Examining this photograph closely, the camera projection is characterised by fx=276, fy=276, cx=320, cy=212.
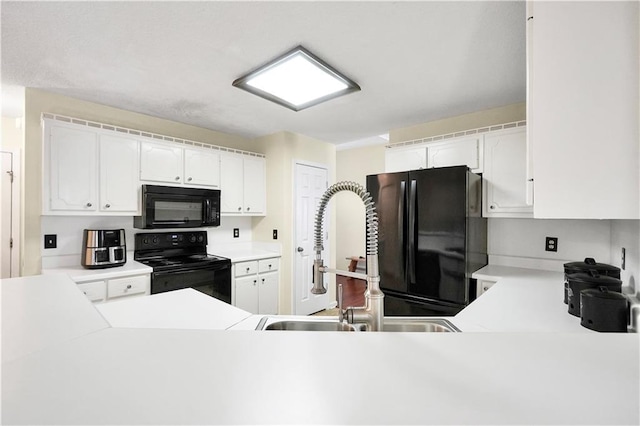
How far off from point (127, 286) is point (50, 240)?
799 mm

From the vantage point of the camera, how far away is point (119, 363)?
565 millimetres

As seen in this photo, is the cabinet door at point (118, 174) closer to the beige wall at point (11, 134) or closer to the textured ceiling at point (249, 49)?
the textured ceiling at point (249, 49)

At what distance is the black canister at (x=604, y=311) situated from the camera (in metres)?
1.01

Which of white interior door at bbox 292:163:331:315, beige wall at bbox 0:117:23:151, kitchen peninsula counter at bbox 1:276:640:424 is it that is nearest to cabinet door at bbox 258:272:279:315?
white interior door at bbox 292:163:331:315

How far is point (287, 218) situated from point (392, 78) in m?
2.00

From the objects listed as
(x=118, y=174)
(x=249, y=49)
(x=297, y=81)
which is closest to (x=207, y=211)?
(x=118, y=174)

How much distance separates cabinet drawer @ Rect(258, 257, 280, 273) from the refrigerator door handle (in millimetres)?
1715

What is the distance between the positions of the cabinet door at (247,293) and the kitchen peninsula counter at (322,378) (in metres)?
2.36

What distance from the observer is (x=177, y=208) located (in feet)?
9.21

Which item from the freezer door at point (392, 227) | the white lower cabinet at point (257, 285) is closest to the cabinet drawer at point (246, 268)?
the white lower cabinet at point (257, 285)

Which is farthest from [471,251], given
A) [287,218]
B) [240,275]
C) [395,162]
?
[240,275]

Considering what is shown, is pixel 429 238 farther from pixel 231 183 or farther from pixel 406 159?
pixel 231 183

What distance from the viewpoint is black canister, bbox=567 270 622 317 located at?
3.97 feet

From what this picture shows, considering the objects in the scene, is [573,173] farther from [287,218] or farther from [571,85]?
[287,218]
